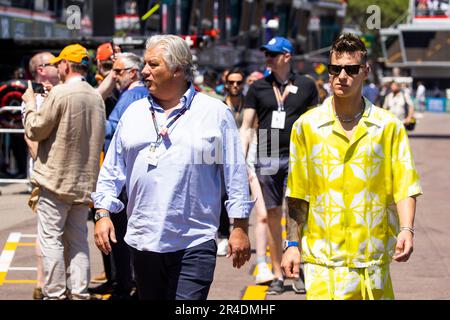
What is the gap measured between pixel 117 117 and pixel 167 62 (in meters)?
3.26

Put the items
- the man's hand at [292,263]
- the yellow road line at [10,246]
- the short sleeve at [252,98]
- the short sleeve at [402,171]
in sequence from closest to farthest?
the short sleeve at [402,171], the man's hand at [292,263], the short sleeve at [252,98], the yellow road line at [10,246]

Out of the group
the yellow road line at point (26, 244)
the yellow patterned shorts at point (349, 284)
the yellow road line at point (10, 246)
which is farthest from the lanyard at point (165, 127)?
the yellow road line at point (26, 244)

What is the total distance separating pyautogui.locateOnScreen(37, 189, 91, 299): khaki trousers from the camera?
8.12 m

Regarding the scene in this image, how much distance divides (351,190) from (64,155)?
133 inches

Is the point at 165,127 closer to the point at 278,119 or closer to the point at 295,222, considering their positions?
the point at 295,222

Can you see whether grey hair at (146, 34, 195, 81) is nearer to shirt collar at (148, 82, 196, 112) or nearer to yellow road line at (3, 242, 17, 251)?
shirt collar at (148, 82, 196, 112)

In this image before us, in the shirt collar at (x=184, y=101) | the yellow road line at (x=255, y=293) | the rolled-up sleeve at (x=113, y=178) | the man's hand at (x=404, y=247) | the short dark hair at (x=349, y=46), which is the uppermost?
the short dark hair at (x=349, y=46)

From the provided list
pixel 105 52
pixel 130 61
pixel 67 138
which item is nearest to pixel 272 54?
pixel 130 61

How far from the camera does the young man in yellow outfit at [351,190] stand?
5.11 m

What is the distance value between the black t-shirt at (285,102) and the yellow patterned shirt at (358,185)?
3836 millimetres

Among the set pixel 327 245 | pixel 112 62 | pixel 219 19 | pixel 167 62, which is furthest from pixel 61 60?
pixel 219 19

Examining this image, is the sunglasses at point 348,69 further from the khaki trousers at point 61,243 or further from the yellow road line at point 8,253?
the yellow road line at point 8,253

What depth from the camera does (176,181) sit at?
17.5ft

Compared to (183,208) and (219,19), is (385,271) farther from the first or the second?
(219,19)
